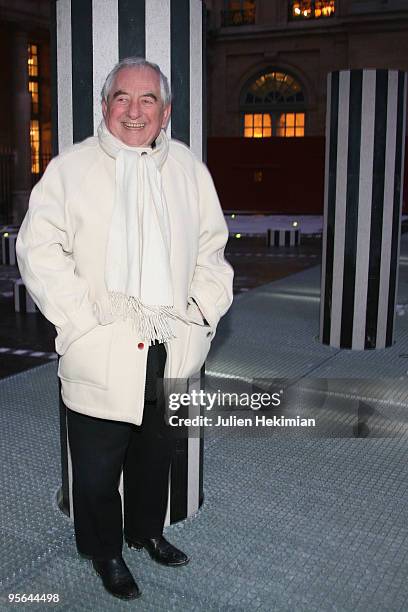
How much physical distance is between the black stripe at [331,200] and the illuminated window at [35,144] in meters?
19.8

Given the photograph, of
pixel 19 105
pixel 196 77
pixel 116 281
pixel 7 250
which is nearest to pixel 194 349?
pixel 116 281

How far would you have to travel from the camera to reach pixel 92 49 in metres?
2.38

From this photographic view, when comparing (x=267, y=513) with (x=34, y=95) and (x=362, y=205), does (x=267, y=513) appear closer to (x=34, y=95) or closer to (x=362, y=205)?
(x=362, y=205)

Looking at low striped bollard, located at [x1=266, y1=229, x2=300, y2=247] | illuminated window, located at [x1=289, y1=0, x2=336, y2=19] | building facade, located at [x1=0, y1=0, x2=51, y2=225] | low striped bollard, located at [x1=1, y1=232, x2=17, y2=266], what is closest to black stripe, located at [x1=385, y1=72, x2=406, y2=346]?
low striped bollard, located at [x1=1, y1=232, x2=17, y2=266]

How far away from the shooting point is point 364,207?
5.03m

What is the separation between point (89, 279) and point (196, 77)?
34.9 inches

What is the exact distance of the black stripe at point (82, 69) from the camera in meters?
2.37

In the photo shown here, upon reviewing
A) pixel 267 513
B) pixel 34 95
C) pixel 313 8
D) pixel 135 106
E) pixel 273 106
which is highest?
pixel 313 8

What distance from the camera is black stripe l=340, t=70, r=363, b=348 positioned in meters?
4.93

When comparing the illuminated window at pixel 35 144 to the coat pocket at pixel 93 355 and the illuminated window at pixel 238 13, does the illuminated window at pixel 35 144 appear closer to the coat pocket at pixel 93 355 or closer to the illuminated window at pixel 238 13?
the illuminated window at pixel 238 13

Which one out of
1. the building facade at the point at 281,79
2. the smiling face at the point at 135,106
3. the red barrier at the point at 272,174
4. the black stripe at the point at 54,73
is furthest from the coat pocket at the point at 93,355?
the red barrier at the point at 272,174

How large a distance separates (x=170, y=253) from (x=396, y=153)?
347 centimetres

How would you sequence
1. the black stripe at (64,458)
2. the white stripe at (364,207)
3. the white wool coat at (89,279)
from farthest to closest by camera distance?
the white stripe at (364,207), the black stripe at (64,458), the white wool coat at (89,279)

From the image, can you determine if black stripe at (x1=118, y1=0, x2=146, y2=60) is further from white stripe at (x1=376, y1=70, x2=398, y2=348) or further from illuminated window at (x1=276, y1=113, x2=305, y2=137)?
illuminated window at (x1=276, y1=113, x2=305, y2=137)
